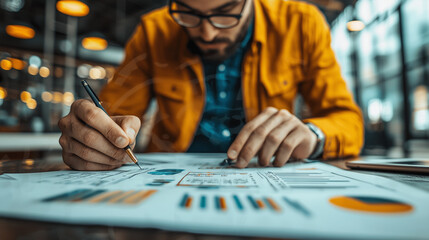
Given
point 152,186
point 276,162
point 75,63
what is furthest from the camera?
point 75,63

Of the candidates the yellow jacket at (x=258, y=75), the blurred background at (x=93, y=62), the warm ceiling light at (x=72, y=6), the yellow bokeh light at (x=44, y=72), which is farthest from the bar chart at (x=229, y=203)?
the yellow bokeh light at (x=44, y=72)

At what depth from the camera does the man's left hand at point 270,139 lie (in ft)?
1.08

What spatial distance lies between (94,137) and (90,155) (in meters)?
0.03

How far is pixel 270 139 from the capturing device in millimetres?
342

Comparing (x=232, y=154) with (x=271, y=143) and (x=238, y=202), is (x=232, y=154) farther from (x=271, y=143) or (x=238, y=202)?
(x=238, y=202)

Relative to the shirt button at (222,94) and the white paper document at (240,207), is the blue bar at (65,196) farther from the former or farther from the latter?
the shirt button at (222,94)

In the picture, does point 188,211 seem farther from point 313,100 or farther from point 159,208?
point 313,100

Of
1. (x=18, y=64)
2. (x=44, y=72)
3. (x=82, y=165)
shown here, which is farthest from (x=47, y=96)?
(x=82, y=165)

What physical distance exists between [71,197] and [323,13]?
744mm

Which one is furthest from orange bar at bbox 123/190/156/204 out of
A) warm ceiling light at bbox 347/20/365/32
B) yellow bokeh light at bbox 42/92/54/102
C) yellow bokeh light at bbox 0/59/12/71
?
yellow bokeh light at bbox 42/92/54/102

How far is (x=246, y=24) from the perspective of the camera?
65 centimetres

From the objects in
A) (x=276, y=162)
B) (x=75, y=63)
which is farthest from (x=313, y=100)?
(x=75, y=63)

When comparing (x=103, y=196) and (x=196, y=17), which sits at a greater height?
(x=196, y=17)

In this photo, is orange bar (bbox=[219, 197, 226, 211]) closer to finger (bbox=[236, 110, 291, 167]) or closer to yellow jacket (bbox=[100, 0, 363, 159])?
finger (bbox=[236, 110, 291, 167])
